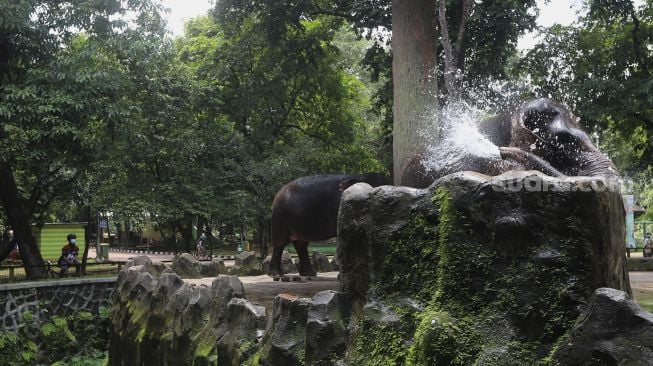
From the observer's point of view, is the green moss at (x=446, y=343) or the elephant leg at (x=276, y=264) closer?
the green moss at (x=446, y=343)

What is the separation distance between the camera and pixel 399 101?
8.09 meters

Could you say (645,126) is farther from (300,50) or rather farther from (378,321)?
(378,321)

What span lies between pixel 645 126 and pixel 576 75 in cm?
290

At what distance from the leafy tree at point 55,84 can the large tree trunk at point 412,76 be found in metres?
5.48

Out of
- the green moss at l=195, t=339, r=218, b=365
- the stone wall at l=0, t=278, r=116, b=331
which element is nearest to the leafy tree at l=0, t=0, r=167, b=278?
the stone wall at l=0, t=278, r=116, b=331

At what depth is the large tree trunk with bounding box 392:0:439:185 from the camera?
799 cm

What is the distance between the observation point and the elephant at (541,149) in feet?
14.8

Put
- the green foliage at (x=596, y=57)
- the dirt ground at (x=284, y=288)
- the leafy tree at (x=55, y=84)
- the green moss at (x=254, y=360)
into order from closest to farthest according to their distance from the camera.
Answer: the green moss at (x=254, y=360), the dirt ground at (x=284, y=288), the leafy tree at (x=55, y=84), the green foliage at (x=596, y=57)

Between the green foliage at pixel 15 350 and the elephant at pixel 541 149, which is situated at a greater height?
the elephant at pixel 541 149

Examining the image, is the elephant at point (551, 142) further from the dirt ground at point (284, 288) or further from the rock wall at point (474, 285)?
the dirt ground at point (284, 288)

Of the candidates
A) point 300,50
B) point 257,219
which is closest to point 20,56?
point 300,50

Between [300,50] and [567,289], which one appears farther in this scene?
[300,50]

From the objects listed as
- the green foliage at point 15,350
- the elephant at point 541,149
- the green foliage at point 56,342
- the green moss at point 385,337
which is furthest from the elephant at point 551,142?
the green foliage at point 15,350

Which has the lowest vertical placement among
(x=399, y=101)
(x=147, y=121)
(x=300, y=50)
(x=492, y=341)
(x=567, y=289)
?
(x=492, y=341)
